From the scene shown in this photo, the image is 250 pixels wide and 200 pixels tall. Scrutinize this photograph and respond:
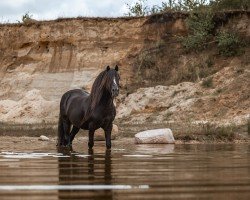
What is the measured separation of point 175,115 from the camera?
32281mm

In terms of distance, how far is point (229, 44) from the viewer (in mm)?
37750

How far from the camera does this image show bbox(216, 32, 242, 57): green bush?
124 feet

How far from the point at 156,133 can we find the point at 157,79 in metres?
20.9

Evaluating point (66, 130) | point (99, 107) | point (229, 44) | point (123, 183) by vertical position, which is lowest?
point (123, 183)

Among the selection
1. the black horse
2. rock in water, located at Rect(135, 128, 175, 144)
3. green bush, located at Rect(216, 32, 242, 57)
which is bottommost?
rock in water, located at Rect(135, 128, 175, 144)

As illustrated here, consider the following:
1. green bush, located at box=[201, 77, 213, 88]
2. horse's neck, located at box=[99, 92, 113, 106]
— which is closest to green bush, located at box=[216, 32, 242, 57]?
green bush, located at box=[201, 77, 213, 88]

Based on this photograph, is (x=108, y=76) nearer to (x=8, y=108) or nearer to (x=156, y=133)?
(x=156, y=133)

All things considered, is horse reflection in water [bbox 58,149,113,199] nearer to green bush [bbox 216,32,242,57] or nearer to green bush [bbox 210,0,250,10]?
green bush [bbox 216,32,242,57]

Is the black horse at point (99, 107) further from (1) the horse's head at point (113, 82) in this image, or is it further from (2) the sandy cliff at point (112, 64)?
(2) the sandy cliff at point (112, 64)

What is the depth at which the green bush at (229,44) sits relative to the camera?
37.7 meters

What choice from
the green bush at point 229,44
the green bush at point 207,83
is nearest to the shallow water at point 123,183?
the green bush at point 207,83

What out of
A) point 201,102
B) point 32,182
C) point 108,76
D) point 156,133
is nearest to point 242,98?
point 201,102

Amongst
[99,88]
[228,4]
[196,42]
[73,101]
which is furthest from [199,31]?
[99,88]

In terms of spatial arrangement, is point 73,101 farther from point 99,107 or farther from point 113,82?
point 113,82
